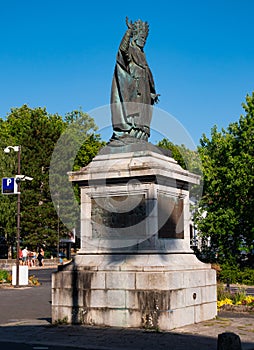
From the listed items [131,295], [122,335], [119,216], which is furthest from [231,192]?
[122,335]

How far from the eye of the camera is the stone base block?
1108 cm

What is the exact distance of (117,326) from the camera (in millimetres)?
11438

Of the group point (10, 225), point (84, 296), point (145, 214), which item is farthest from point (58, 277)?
point (10, 225)

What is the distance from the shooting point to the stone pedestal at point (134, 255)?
11273 mm

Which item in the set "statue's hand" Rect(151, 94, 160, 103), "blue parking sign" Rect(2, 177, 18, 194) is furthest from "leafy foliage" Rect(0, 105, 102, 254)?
"statue's hand" Rect(151, 94, 160, 103)

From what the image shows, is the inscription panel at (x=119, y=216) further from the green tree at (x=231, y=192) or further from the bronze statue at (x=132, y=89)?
the green tree at (x=231, y=192)

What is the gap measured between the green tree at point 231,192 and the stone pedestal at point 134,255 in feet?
70.9

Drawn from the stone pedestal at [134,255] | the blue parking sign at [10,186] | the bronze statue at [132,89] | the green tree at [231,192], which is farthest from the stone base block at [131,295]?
the green tree at [231,192]

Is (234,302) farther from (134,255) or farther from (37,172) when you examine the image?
(37,172)

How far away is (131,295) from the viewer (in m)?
11.4

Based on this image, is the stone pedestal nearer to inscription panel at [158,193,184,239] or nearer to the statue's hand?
inscription panel at [158,193,184,239]

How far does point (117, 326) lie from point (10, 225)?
46.4 m

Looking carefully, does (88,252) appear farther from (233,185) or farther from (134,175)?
(233,185)

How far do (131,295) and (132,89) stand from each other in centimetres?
499
